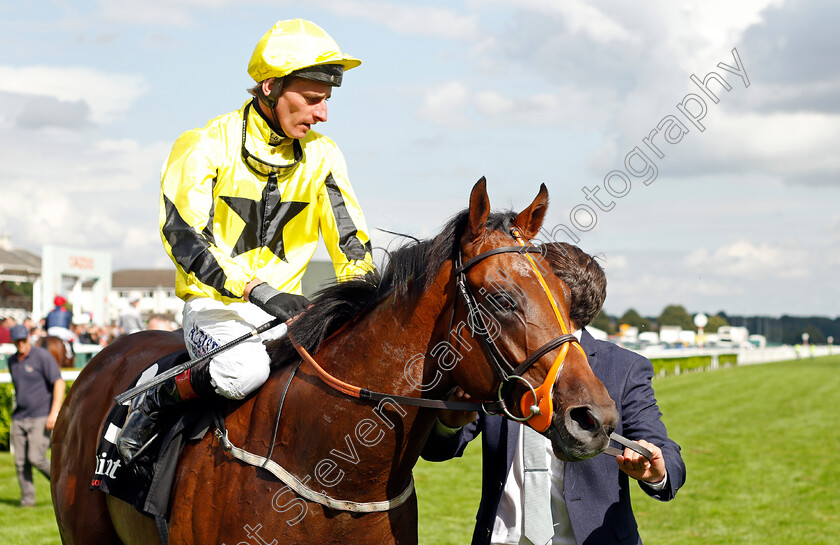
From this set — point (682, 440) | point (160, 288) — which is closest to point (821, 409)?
point (682, 440)

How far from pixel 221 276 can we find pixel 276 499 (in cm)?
75

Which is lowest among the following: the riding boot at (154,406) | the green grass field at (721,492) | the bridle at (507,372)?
the green grass field at (721,492)

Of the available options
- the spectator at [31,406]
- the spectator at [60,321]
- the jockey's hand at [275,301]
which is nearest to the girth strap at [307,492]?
the jockey's hand at [275,301]

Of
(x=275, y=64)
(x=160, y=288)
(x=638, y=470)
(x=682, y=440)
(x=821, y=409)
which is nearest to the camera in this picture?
(x=638, y=470)

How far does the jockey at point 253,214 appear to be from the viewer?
2648 millimetres

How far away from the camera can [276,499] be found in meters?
2.40

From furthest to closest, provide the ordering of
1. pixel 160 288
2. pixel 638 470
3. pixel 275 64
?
pixel 160 288 < pixel 275 64 < pixel 638 470

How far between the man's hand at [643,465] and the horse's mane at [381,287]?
0.81m

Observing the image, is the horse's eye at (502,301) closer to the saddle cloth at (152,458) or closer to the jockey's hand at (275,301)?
the jockey's hand at (275,301)

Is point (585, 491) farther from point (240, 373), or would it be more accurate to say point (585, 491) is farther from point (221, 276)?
point (221, 276)

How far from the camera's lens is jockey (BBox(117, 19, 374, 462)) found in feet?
8.69

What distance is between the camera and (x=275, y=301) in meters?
2.60

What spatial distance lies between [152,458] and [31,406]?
5.97m

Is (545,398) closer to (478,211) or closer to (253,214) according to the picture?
(478,211)
